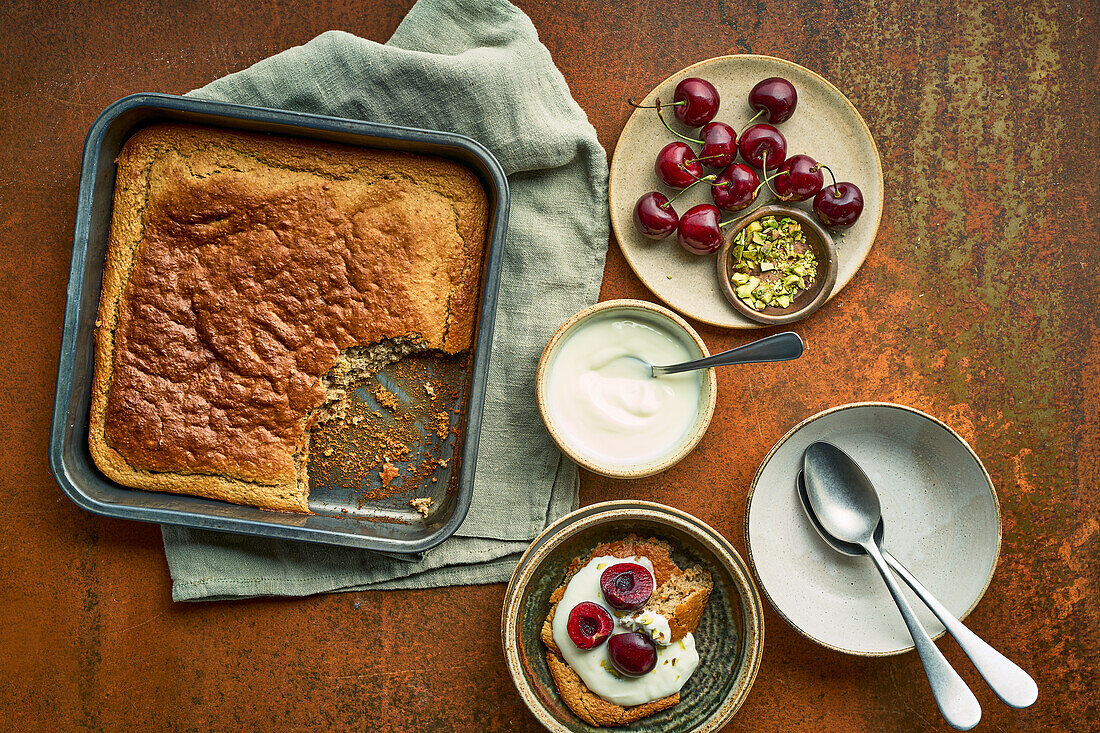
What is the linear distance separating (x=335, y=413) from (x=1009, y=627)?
2613mm

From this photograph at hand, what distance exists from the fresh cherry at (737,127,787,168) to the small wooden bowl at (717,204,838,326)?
0.53ft

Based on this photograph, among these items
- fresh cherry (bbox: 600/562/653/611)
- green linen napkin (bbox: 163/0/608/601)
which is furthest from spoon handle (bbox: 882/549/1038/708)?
green linen napkin (bbox: 163/0/608/601)

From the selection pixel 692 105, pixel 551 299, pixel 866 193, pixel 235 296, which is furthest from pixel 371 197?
pixel 866 193

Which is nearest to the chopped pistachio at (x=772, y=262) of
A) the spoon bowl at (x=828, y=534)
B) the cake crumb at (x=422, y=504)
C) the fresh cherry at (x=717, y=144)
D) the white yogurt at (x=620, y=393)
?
the fresh cherry at (x=717, y=144)

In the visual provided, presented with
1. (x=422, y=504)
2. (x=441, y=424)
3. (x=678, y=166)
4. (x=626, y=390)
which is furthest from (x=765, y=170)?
(x=422, y=504)

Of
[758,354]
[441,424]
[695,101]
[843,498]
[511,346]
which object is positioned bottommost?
[441,424]

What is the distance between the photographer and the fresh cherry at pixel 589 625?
187 centimetres

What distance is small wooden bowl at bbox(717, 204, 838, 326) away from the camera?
211cm

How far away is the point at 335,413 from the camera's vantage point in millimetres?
2148

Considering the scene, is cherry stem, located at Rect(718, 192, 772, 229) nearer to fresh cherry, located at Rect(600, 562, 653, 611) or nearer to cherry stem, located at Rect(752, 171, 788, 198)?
cherry stem, located at Rect(752, 171, 788, 198)

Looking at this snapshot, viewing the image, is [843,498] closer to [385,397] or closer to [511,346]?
[511,346]

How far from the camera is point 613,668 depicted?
1938 millimetres

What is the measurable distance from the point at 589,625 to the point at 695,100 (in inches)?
69.5

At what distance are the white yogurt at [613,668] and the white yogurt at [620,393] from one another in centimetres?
47
